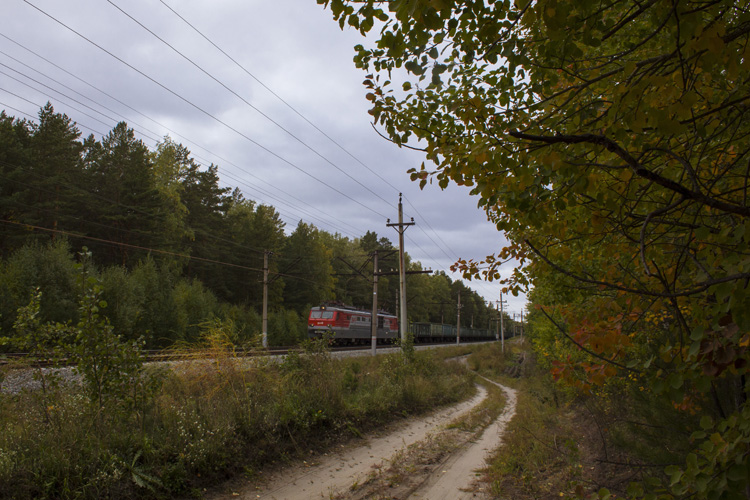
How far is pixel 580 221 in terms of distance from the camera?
278 cm

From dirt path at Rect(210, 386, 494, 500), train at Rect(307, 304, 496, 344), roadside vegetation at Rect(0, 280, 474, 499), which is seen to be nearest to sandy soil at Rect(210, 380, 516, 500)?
dirt path at Rect(210, 386, 494, 500)

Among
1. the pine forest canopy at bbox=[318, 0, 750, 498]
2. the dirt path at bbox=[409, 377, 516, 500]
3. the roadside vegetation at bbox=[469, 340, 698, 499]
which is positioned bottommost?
the dirt path at bbox=[409, 377, 516, 500]

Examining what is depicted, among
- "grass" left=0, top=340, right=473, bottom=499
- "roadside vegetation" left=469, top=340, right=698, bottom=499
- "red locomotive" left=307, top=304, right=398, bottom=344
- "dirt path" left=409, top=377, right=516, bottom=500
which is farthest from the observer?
"red locomotive" left=307, top=304, right=398, bottom=344

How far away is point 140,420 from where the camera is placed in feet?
17.6

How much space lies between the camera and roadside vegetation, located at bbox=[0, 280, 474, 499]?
4211 mm

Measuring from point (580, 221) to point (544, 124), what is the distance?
76cm

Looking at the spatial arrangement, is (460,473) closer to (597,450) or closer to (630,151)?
(597,450)

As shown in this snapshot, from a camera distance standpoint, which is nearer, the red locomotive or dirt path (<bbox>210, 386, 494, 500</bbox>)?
dirt path (<bbox>210, 386, 494, 500</bbox>)

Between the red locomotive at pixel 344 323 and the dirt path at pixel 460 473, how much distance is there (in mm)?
19392

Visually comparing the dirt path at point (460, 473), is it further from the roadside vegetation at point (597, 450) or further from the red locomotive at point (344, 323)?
the red locomotive at point (344, 323)

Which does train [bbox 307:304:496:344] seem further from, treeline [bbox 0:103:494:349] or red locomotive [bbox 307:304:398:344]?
treeline [bbox 0:103:494:349]

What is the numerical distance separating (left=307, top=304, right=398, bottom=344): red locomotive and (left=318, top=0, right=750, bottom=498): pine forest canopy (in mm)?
25389

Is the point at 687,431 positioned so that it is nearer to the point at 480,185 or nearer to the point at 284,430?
the point at 480,185

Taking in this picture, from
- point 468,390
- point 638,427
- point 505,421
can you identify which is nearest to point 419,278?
point 468,390
